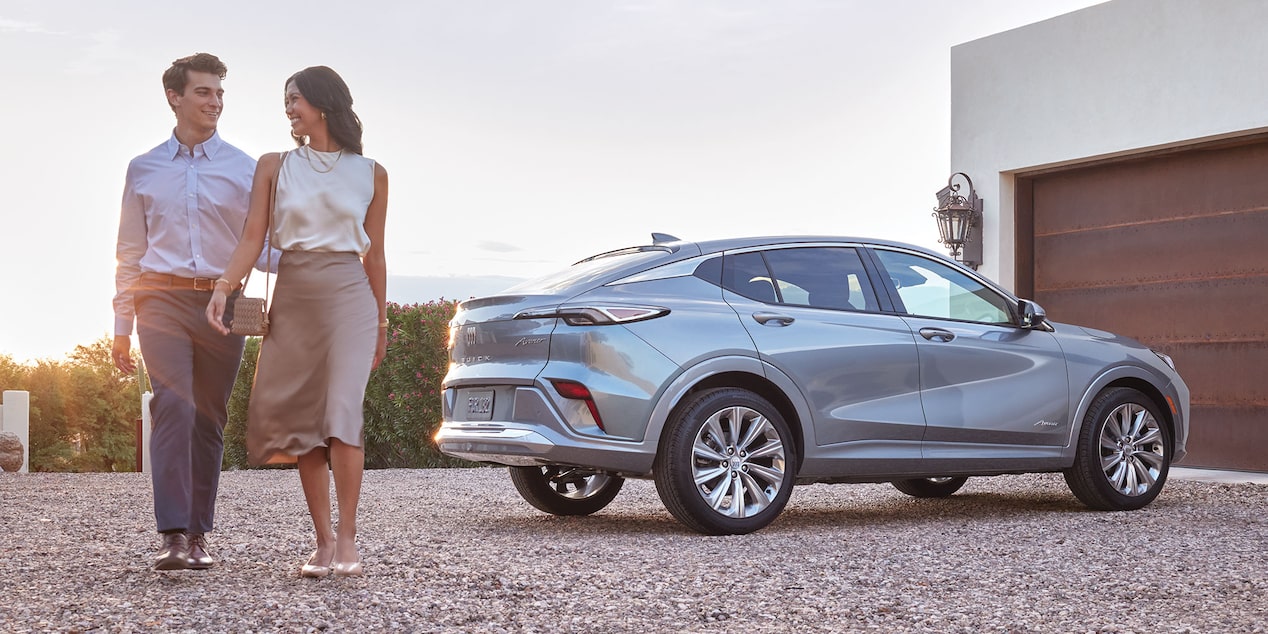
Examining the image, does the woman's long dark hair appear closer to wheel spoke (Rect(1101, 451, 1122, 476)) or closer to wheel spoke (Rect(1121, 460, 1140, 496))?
wheel spoke (Rect(1101, 451, 1122, 476))

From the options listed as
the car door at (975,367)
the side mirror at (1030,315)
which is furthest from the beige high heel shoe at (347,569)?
the side mirror at (1030,315)

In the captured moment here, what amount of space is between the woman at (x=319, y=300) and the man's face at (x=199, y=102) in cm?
46

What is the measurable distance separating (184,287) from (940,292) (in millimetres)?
4239

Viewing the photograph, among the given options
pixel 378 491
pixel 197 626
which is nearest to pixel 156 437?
pixel 197 626

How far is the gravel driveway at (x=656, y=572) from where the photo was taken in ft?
14.1

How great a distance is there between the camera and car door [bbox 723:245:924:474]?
6820 millimetres

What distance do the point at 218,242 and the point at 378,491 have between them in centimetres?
461

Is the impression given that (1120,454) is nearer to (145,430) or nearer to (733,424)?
(733,424)

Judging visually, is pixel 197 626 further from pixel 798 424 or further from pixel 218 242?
pixel 798 424

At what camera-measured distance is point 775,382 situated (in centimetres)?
670

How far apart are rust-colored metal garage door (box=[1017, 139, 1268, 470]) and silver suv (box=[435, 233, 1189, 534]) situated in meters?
3.18

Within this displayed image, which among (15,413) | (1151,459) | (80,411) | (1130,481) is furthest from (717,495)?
(80,411)

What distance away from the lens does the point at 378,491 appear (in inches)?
373

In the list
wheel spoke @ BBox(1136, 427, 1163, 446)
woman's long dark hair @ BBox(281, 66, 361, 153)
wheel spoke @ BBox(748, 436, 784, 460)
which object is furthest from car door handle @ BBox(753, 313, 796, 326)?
→ wheel spoke @ BBox(1136, 427, 1163, 446)
